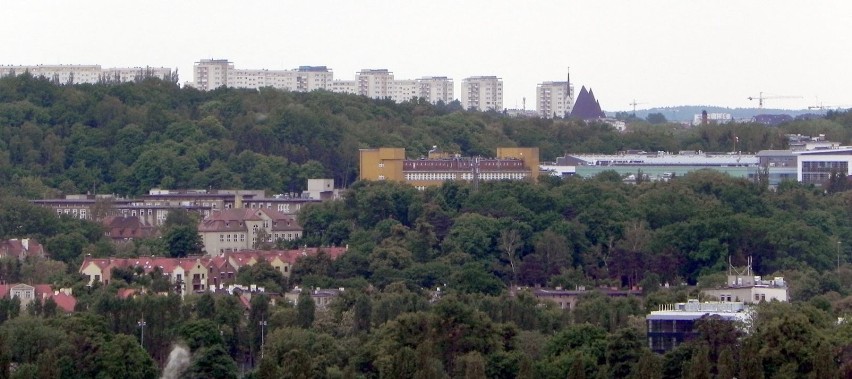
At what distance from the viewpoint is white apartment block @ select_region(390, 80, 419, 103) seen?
135625mm

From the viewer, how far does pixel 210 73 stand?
127m

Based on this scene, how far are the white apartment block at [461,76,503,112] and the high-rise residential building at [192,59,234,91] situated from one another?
18144 mm

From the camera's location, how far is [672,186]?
3007 inches

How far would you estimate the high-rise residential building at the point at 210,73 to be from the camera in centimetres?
12632

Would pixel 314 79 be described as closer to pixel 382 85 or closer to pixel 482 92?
pixel 382 85

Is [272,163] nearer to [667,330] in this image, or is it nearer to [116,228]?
[116,228]

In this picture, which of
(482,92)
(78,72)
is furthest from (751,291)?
(482,92)

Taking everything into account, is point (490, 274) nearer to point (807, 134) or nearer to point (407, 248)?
point (407, 248)

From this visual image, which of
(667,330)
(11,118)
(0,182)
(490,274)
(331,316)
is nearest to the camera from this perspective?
(667,330)

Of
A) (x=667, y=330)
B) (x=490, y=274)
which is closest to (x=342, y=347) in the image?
(x=667, y=330)

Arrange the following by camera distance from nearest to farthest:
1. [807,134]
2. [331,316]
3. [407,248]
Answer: [331,316]
[407,248]
[807,134]

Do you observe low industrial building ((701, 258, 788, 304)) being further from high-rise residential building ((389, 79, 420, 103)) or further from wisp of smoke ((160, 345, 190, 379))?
high-rise residential building ((389, 79, 420, 103))

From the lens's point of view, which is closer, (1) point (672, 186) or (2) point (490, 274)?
(2) point (490, 274)

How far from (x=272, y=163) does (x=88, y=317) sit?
4103cm
